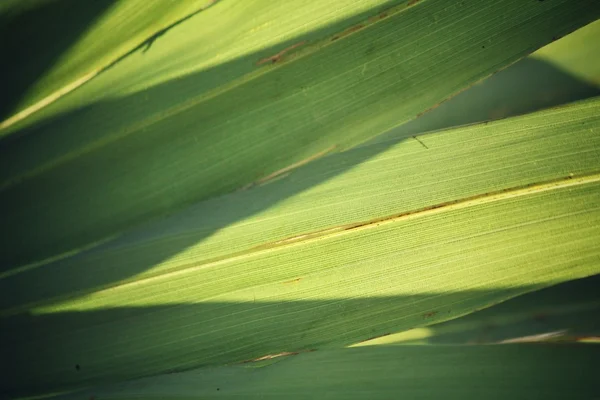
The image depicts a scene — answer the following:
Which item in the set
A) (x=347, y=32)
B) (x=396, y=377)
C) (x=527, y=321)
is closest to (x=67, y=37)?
(x=347, y=32)

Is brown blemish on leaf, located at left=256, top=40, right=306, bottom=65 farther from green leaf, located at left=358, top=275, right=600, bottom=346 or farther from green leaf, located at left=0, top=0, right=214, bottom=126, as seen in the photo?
green leaf, located at left=358, top=275, right=600, bottom=346

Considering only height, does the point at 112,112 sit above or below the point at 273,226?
above

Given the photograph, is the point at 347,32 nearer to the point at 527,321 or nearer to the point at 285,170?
the point at 285,170

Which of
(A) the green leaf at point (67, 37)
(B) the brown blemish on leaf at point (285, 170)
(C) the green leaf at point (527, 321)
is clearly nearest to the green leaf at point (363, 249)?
(B) the brown blemish on leaf at point (285, 170)

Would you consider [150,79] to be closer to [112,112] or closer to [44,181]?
[112,112]

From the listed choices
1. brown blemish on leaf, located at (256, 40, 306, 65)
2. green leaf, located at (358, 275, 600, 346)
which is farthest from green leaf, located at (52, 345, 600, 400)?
brown blemish on leaf, located at (256, 40, 306, 65)

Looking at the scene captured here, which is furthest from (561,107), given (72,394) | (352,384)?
(72,394)
